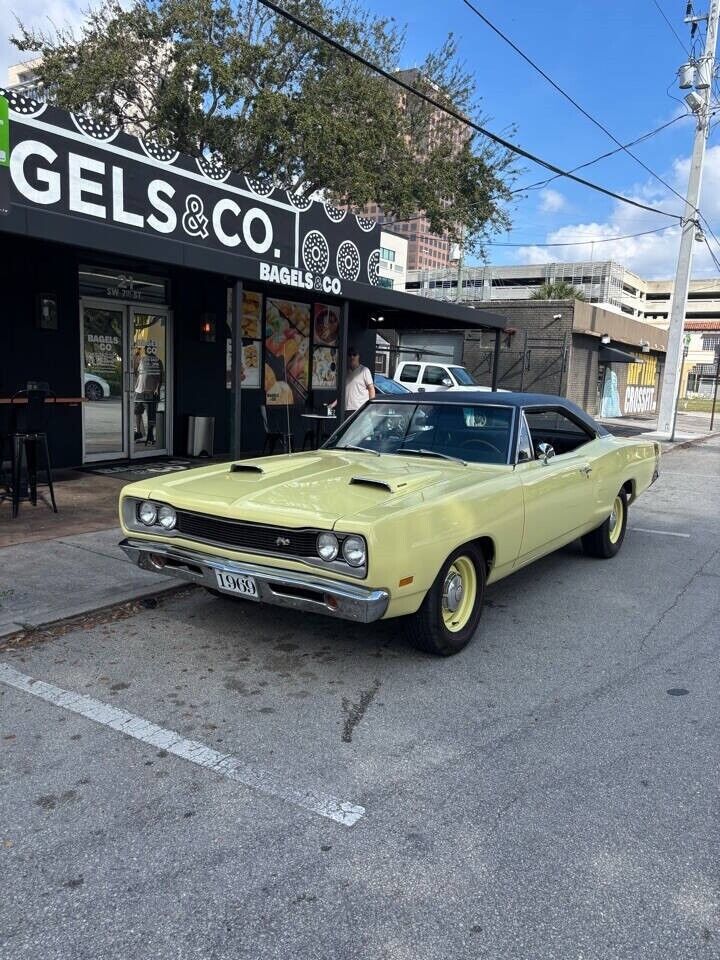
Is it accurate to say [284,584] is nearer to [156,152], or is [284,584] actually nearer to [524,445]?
[524,445]

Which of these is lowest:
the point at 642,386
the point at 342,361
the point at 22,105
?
the point at 642,386

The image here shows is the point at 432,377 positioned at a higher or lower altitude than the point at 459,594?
higher

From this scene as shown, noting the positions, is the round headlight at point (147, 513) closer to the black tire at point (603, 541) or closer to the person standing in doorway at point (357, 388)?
the black tire at point (603, 541)

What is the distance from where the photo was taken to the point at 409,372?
19953mm

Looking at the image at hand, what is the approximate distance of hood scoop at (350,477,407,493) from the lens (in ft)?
13.8

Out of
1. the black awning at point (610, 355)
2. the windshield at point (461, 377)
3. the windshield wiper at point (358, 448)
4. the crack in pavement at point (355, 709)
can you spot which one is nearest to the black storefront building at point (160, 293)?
the windshield wiper at point (358, 448)

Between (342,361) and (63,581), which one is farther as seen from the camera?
(342,361)

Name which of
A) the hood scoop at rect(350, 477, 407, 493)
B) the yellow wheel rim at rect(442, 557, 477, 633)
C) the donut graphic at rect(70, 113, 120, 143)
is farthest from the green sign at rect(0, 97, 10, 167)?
the yellow wheel rim at rect(442, 557, 477, 633)

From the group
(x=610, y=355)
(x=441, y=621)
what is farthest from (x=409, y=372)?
(x=441, y=621)

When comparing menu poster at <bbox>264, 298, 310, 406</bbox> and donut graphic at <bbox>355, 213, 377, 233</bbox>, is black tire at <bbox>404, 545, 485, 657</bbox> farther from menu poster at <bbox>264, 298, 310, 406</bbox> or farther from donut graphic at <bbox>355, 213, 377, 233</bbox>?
menu poster at <bbox>264, 298, 310, 406</bbox>

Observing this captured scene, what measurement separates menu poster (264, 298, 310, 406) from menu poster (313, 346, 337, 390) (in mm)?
254

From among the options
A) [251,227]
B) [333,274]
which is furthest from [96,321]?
[333,274]

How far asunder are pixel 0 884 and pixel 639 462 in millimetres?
6597

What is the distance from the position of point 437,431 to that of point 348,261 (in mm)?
7263
